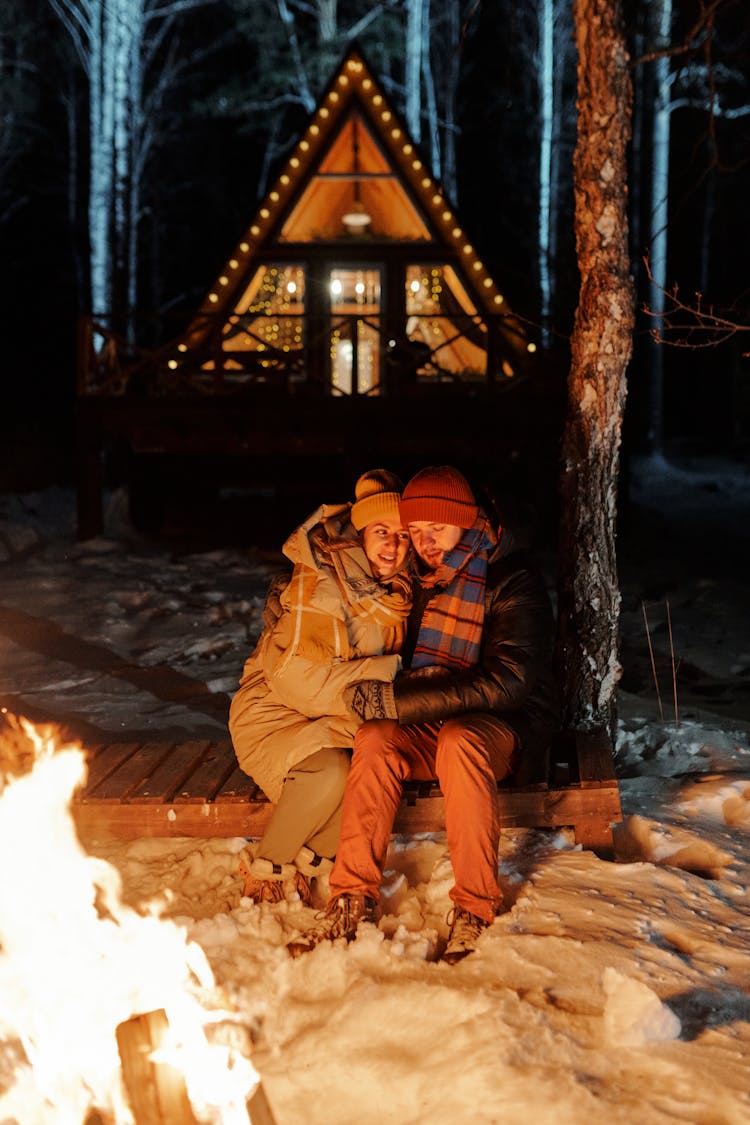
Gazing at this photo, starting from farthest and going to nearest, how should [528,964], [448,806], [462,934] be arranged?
1. [448,806]
2. [462,934]
3. [528,964]

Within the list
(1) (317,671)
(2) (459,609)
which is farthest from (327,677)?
(2) (459,609)

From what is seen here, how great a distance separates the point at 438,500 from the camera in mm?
3697

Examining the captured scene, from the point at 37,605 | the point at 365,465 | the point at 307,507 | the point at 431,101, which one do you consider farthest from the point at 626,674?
the point at 431,101

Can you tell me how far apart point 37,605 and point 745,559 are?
677 centimetres

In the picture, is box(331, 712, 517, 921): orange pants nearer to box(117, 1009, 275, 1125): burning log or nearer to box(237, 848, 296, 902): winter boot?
box(237, 848, 296, 902): winter boot

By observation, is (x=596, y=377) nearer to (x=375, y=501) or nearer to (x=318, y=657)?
(x=375, y=501)

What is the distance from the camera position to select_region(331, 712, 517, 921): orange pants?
3275mm

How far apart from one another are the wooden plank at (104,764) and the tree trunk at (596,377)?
1927mm

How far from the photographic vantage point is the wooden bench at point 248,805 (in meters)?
3.79

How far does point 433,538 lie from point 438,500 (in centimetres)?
15

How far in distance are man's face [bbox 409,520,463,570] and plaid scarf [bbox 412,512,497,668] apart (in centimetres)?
3

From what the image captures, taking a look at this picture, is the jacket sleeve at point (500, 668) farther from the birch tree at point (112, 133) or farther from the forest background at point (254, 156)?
the forest background at point (254, 156)

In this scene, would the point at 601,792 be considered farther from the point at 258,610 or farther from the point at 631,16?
the point at 258,610

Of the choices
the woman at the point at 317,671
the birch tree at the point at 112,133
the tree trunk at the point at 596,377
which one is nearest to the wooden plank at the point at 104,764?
the woman at the point at 317,671
